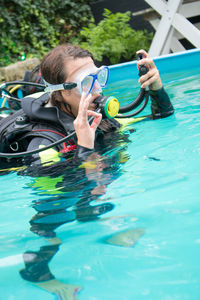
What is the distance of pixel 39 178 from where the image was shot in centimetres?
223

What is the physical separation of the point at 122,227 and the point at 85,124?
32.2 inches

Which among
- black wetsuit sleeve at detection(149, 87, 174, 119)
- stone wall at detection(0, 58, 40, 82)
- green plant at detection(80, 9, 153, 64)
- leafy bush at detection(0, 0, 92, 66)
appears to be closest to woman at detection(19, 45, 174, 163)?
black wetsuit sleeve at detection(149, 87, 174, 119)

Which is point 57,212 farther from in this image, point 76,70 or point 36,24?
point 36,24

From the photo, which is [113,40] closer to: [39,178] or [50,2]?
[50,2]

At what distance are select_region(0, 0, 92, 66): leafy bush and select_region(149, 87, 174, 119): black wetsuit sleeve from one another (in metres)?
6.62

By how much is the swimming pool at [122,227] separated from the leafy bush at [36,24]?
23.9 feet

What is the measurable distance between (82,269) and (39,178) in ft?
3.72

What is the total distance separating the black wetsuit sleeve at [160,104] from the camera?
2858 mm

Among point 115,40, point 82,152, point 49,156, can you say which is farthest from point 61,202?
point 115,40

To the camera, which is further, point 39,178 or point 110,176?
point 39,178

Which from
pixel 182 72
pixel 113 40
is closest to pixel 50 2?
pixel 113 40

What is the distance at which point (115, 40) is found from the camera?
331 inches

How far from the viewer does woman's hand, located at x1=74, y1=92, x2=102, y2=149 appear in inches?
79.4

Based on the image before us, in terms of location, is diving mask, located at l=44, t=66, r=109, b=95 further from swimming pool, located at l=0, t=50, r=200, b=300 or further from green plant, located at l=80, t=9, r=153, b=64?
green plant, located at l=80, t=9, r=153, b=64
